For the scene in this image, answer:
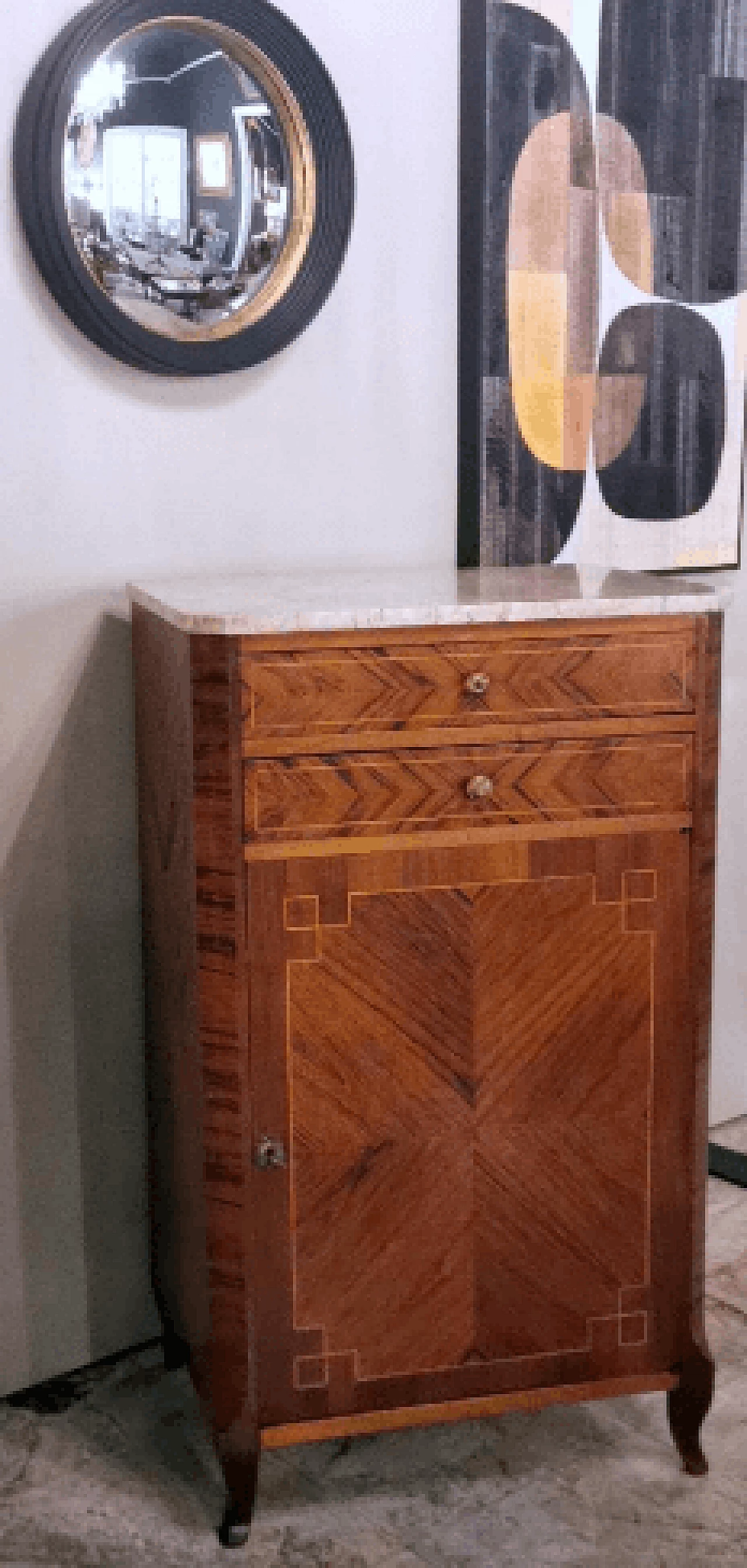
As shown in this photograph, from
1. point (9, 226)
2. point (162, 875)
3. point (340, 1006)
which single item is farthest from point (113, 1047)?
point (9, 226)

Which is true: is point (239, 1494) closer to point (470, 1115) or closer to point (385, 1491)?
point (385, 1491)

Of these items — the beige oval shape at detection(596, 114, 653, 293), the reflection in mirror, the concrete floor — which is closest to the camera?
the concrete floor

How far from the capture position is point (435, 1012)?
2213 mm

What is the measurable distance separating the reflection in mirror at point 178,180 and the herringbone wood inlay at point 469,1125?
3.18ft

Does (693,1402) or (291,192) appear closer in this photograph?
(693,1402)

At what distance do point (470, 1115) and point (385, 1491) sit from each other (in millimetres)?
596

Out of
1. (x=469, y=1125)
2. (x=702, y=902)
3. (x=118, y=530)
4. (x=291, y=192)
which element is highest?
(x=291, y=192)

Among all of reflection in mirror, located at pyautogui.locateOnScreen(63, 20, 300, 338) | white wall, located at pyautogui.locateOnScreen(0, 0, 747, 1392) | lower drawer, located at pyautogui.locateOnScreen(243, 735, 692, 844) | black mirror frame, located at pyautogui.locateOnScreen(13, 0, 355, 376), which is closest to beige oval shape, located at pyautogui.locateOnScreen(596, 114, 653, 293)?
white wall, located at pyautogui.locateOnScreen(0, 0, 747, 1392)

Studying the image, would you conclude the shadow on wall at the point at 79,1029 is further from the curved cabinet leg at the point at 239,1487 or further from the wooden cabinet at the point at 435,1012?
the curved cabinet leg at the point at 239,1487

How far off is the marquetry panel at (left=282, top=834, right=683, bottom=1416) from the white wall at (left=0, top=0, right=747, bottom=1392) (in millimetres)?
554

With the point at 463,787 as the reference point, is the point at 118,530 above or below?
above

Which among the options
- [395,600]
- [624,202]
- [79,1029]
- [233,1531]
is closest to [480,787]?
[395,600]

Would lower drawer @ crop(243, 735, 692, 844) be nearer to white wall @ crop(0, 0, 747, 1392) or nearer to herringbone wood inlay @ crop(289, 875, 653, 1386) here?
herringbone wood inlay @ crop(289, 875, 653, 1386)

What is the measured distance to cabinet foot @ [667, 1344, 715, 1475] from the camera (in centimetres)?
239
